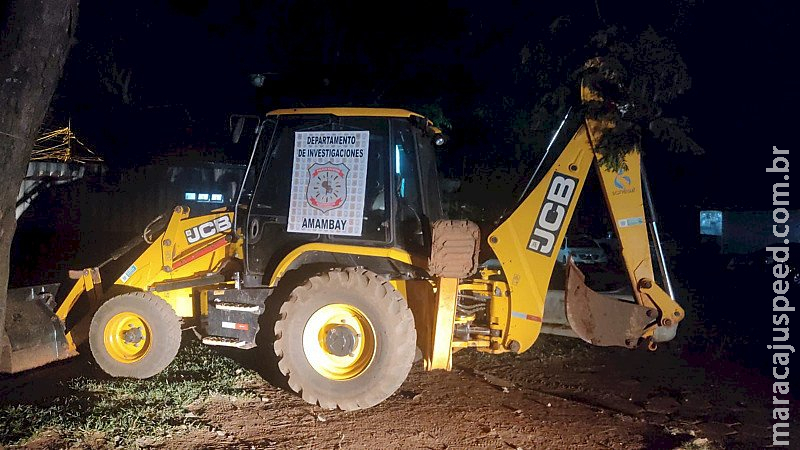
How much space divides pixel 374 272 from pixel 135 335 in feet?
8.71

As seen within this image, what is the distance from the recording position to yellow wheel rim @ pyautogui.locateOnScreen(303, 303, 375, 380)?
19.0 feet

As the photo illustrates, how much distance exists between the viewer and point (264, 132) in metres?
6.39

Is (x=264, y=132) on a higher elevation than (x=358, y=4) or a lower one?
lower

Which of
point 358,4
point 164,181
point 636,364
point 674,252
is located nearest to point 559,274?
point 636,364

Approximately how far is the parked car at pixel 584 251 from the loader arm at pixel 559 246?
21.8ft

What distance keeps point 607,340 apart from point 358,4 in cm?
872

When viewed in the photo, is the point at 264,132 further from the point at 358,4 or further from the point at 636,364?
the point at 358,4

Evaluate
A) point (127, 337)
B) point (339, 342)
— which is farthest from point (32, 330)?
point (339, 342)

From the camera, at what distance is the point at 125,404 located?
5801 millimetres

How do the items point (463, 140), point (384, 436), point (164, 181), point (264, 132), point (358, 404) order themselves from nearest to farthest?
point (384, 436), point (358, 404), point (264, 132), point (463, 140), point (164, 181)

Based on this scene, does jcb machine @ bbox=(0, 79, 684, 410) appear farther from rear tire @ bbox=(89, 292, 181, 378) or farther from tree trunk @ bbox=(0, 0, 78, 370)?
tree trunk @ bbox=(0, 0, 78, 370)

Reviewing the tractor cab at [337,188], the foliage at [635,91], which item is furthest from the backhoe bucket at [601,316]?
the tractor cab at [337,188]

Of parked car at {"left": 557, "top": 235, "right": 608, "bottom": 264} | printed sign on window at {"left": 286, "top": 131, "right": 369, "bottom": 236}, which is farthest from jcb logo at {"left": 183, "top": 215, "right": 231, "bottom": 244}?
parked car at {"left": 557, "top": 235, "right": 608, "bottom": 264}

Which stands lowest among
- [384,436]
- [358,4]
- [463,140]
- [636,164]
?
[384,436]
